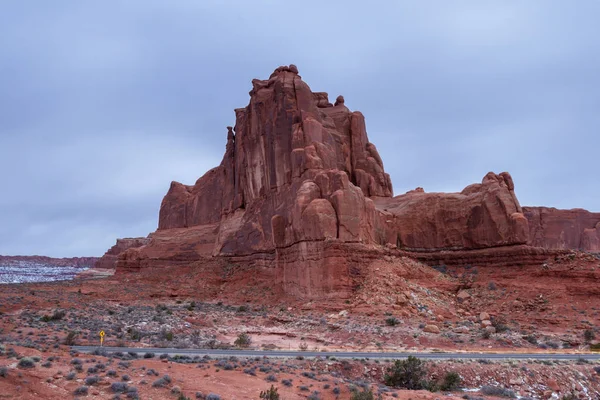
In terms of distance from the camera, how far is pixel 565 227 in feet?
286

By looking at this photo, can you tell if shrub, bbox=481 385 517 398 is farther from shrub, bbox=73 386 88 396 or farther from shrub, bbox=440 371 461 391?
shrub, bbox=73 386 88 396

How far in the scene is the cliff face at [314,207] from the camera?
43.8 m

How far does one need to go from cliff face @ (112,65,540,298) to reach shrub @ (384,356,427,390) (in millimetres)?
18738

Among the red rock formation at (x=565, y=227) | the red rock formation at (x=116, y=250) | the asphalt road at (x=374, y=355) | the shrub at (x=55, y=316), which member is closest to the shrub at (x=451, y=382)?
the asphalt road at (x=374, y=355)

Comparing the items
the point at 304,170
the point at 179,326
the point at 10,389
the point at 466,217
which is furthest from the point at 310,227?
the point at 10,389

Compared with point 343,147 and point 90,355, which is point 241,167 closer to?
point 343,147

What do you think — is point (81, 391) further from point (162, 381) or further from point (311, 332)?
point (311, 332)

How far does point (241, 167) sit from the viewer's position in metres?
69.0

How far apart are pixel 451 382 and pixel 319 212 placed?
2246 centimetres

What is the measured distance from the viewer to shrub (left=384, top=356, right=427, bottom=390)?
21656mm

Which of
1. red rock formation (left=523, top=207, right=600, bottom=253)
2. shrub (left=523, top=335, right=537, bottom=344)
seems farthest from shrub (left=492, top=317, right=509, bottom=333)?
red rock formation (left=523, top=207, right=600, bottom=253)

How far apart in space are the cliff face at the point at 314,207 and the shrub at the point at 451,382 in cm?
1860

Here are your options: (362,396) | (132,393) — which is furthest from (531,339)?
(132,393)

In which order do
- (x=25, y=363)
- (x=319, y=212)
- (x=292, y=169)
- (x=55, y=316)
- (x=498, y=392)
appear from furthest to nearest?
1. (x=292, y=169)
2. (x=319, y=212)
3. (x=55, y=316)
4. (x=498, y=392)
5. (x=25, y=363)
